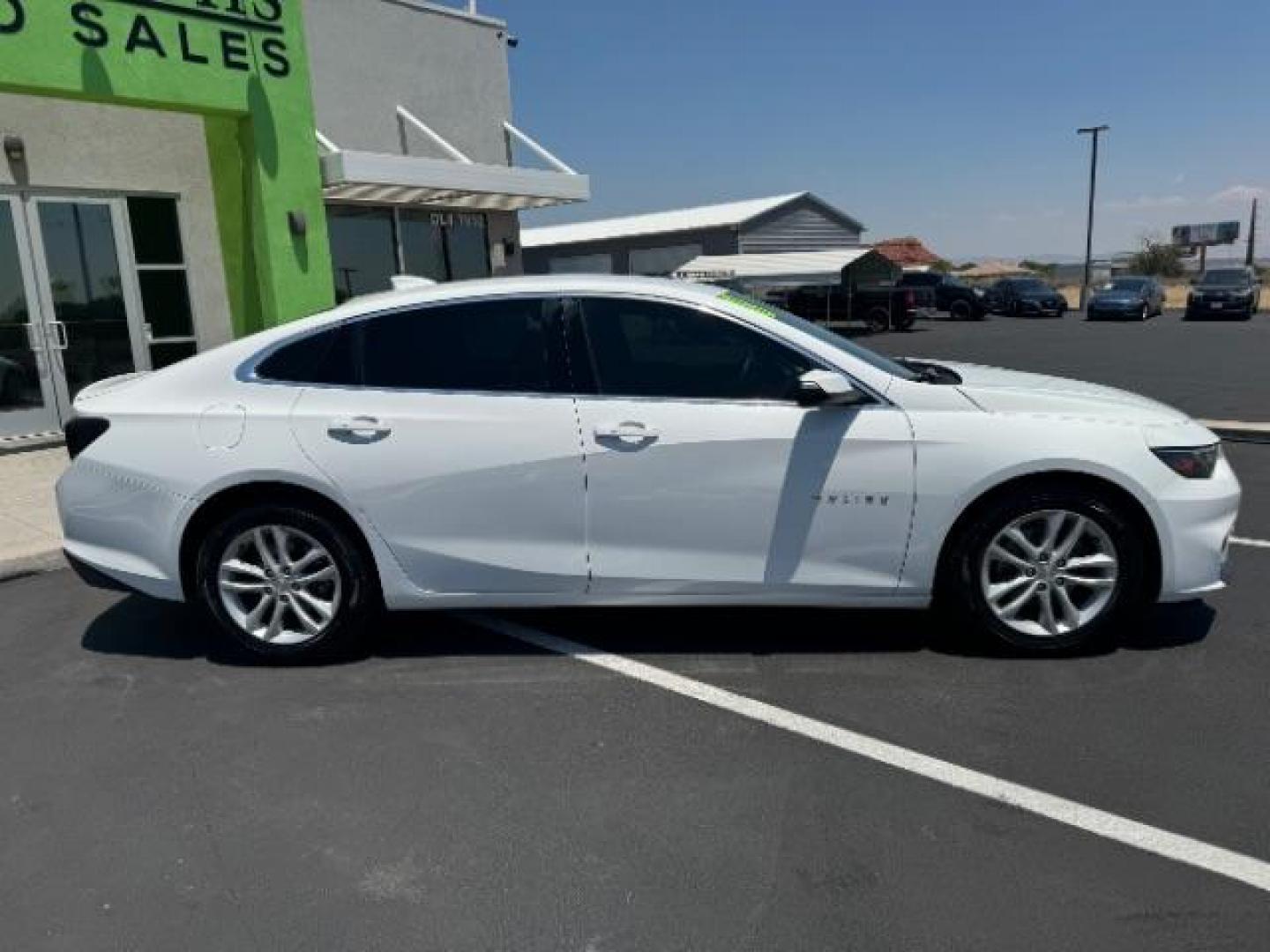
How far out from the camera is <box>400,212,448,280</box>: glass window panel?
1384 centimetres

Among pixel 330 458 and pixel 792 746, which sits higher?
pixel 330 458

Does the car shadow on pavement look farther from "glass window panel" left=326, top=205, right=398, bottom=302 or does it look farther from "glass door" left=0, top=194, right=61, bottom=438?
"glass window panel" left=326, top=205, right=398, bottom=302

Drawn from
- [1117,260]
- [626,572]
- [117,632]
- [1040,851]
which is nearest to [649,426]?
[626,572]

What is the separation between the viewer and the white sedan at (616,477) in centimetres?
367

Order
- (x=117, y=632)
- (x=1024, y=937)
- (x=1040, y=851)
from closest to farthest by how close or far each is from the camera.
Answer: (x=1024, y=937)
(x=1040, y=851)
(x=117, y=632)

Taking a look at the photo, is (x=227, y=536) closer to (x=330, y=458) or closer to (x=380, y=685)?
(x=330, y=458)

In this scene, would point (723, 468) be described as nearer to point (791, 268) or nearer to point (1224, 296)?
point (791, 268)

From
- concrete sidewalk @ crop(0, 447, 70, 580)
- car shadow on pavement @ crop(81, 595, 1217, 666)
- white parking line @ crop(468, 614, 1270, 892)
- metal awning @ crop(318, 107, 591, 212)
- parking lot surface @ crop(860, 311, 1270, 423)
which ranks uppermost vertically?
metal awning @ crop(318, 107, 591, 212)

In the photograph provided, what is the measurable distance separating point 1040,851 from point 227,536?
3.20 metres

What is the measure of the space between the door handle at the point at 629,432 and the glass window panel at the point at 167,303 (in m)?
7.68

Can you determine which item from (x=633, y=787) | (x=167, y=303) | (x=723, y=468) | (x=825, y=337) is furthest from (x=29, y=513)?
(x=825, y=337)

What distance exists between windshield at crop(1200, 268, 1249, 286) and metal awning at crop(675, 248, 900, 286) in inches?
373

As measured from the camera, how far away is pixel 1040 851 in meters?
2.61

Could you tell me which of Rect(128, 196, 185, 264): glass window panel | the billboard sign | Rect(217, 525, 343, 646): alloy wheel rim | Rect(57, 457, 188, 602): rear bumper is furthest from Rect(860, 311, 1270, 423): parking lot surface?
the billboard sign
